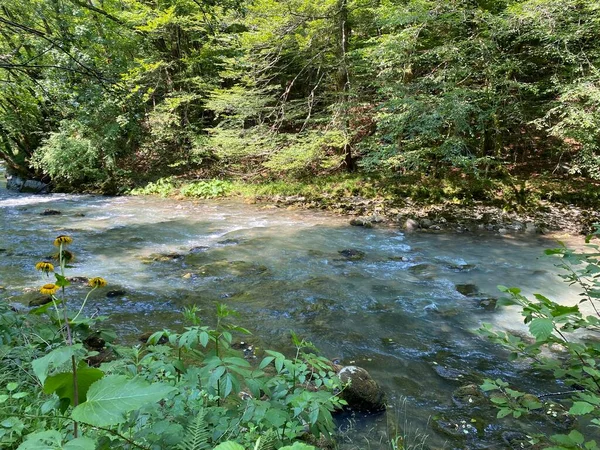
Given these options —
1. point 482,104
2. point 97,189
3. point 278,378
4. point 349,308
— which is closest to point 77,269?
point 349,308

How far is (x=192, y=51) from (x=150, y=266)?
12.0m

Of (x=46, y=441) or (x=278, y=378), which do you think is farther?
(x=278, y=378)

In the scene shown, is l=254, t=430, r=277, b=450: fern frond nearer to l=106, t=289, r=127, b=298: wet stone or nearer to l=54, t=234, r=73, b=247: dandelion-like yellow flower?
l=54, t=234, r=73, b=247: dandelion-like yellow flower

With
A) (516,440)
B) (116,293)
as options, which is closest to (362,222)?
(116,293)

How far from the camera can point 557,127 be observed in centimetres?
905

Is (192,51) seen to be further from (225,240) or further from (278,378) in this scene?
(278,378)

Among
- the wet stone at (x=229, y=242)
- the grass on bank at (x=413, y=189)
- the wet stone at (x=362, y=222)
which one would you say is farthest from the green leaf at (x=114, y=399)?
the grass on bank at (x=413, y=189)

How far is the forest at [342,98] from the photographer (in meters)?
8.97

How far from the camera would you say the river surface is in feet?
12.4

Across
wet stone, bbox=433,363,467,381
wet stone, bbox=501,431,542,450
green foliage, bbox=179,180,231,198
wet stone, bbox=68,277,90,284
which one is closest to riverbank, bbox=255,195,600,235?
green foliage, bbox=179,180,231,198

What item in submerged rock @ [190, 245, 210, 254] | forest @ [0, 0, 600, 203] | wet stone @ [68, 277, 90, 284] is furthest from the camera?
forest @ [0, 0, 600, 203]

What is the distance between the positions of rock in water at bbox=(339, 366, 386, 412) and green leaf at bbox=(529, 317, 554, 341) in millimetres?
1950

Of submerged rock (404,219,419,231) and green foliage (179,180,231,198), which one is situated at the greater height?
green foliage (179,180,231,198)

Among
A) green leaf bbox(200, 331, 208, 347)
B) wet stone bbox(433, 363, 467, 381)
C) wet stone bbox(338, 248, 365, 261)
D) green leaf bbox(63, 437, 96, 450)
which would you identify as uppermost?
green leaf bbox(63, 437, 96, 450)
